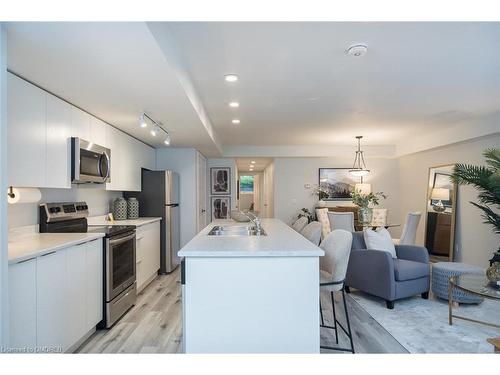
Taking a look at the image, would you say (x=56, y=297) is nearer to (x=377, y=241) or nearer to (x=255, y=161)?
(x=377, y=241)

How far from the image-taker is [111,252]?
118 inches

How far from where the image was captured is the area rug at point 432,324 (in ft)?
8.48

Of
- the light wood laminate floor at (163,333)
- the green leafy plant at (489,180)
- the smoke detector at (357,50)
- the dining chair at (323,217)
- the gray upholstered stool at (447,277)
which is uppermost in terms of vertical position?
the smoke detector at (357,50)

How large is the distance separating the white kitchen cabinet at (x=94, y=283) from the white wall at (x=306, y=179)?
5.30m

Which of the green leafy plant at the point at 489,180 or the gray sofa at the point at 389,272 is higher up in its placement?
the green leafy plant at the point at 489,180

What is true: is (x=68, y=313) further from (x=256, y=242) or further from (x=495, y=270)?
(x=495, y=270)

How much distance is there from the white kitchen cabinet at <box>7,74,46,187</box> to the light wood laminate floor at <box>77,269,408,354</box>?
1.41 m

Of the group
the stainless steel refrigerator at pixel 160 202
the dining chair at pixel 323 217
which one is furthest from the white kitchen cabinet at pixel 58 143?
the dining chair at pixel 323 217

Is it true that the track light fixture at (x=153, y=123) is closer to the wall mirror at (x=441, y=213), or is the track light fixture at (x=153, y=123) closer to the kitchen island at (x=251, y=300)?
the kitchen island at (x=251, y=300)

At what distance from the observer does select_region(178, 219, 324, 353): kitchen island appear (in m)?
1.90

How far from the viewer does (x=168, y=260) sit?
5086 mm

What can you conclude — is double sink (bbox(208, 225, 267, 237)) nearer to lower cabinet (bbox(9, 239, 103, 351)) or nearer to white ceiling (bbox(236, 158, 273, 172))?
lower cabinet (bbox(9, 239, 103, 351))
